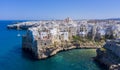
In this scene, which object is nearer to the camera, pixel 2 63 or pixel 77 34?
pixel 2 63

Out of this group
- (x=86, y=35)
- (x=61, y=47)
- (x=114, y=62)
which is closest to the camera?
(x=114, y=62)

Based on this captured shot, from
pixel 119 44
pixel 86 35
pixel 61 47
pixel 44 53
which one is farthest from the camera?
pixel 86 35

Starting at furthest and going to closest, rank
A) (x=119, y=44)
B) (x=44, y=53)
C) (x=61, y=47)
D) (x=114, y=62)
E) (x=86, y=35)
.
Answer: (x=86, y=35), (x=61, y=47), (x=44, y=53), (x=119, y=44), (x=114, y=62)

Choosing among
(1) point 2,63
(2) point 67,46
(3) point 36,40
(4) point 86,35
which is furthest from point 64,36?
(1) point 2,63

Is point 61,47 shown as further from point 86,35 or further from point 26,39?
point 86,35

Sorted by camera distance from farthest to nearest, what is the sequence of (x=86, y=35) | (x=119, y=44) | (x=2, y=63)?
(x=86, y=35)
(x=2, y=63)
(x=119, y=44)

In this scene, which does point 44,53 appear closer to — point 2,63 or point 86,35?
point 2,63

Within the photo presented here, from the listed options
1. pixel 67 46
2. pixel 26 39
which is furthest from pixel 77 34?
pixel 26 39

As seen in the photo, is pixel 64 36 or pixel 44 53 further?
pixel 64 36

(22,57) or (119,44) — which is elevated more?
(119,44)
